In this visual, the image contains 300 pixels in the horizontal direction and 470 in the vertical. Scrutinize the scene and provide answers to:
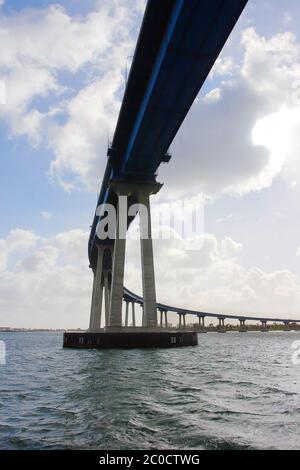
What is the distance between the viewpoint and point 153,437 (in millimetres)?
7301

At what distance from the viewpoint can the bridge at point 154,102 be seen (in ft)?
81.0

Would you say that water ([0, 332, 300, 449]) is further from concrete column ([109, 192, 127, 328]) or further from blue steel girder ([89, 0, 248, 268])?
concrete column ([109, 192, 127, 328])

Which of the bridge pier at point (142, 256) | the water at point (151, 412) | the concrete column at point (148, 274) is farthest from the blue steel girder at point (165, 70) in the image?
the water at point (151, 412)

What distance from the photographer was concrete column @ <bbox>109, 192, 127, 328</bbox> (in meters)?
40.2

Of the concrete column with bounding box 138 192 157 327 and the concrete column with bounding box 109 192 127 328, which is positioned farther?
the concrete column with bounding box 109 192 127 328

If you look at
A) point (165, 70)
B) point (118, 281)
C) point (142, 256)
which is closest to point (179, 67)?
point (165, 70)

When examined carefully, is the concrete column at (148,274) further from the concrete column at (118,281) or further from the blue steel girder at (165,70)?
the blue steel girder at (165,70)

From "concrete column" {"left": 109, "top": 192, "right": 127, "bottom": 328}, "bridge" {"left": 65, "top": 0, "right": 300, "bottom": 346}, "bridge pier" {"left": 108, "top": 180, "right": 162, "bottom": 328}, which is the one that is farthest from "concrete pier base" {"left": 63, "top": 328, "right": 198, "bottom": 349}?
"concrete column" {"left": 109, "top": 192, "right": 127, "bottom": 328}

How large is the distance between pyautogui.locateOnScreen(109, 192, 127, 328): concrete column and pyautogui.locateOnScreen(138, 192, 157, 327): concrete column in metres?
2.80

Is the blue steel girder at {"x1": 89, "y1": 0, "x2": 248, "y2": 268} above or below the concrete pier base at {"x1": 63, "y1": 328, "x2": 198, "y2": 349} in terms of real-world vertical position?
above

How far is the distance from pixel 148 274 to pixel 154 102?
16804mm

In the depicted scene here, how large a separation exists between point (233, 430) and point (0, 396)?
8.60 meters

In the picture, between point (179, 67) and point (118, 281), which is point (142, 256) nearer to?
point (118, 281)
